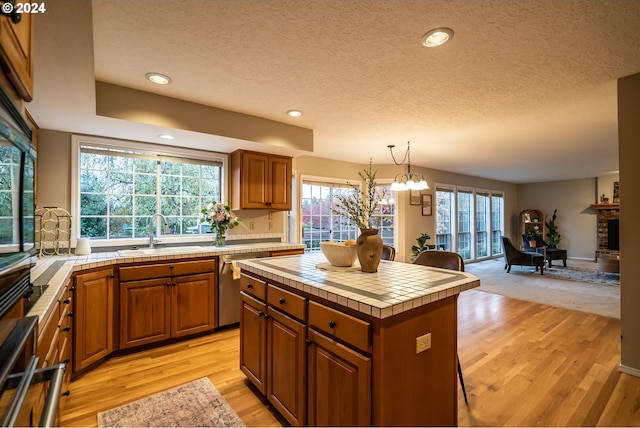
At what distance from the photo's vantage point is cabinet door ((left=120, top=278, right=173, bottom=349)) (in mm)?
2676

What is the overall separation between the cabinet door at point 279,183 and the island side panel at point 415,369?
278cm

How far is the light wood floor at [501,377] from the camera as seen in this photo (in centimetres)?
187

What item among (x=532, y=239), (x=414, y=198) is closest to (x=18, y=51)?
(x=414, y=198)

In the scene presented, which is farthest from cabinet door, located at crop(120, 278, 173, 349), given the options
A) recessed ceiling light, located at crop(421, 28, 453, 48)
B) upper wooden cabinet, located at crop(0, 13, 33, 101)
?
recessed ceiling light, located at crop(421, 28, 453, 48)

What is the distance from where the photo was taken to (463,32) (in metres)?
1.75

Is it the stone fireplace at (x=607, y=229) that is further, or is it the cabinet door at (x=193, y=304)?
the stone fireplace at (x=607, y=229)

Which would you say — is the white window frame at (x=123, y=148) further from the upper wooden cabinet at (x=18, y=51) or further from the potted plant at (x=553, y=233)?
the potted plant at (x=553, y=233)

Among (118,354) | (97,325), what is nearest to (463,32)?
(97,325)

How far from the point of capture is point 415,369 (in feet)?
4.55

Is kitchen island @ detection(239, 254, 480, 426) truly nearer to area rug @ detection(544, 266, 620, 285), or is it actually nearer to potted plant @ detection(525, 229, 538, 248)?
area rug @ detection(544, 266, 620, 285)

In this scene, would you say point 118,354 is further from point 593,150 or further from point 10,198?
point 593,150

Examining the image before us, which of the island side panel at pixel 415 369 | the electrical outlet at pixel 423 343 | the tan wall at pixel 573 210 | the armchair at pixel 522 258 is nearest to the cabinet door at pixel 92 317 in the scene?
the island side panel at pixel 415 369

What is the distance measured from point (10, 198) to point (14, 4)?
60cm

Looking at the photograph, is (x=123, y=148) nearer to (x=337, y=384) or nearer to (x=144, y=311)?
(x=144, y=311)
